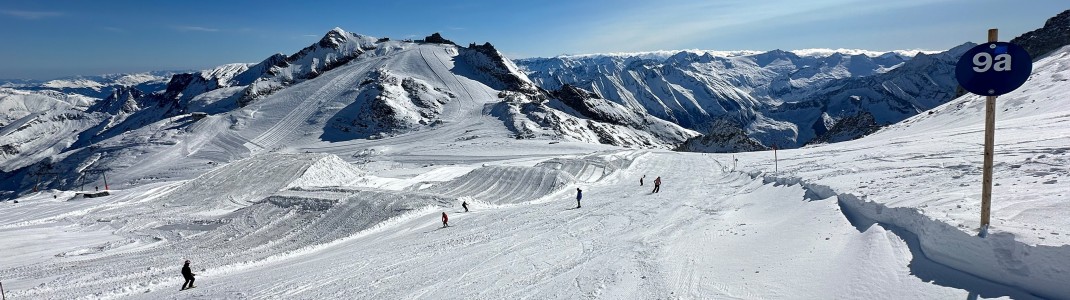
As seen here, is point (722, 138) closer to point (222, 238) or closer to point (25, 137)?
point (222, 238)

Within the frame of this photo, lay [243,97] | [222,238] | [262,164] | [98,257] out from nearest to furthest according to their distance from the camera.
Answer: [98,257]
[222,238]
[262,164]
[243,97]

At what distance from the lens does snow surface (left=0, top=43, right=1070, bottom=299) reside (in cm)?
→ 879

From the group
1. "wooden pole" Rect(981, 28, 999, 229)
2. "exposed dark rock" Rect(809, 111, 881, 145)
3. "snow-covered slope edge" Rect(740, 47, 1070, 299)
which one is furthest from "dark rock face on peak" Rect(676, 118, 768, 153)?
"wooden pole" Rect(981, 28, 999, 229)

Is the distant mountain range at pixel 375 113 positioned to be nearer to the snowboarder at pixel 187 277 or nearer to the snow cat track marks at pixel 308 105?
the snow cat track marks at pixel 308 105

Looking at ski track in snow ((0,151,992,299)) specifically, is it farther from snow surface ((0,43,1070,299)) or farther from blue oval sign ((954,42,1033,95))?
blue oval sign ((954,42,1033,95))

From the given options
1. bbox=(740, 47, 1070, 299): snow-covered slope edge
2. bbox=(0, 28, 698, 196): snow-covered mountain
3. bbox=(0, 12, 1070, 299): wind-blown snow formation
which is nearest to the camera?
bbox=(740, 47, 1070, 299): snow-covered slope edge

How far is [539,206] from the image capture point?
91.1ft

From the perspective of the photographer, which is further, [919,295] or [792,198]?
[792,198]

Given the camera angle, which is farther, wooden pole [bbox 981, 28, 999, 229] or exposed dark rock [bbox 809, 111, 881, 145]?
exposed dark rock [bbox 809, 111, 881, 145]

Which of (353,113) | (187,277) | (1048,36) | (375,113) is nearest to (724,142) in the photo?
(375,113)

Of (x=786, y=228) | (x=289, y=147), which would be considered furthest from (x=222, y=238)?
(x=289, y=147)

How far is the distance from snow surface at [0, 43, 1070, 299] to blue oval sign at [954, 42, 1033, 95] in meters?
2.17

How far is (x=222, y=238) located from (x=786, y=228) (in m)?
30.1

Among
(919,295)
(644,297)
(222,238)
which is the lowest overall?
(222,238)
